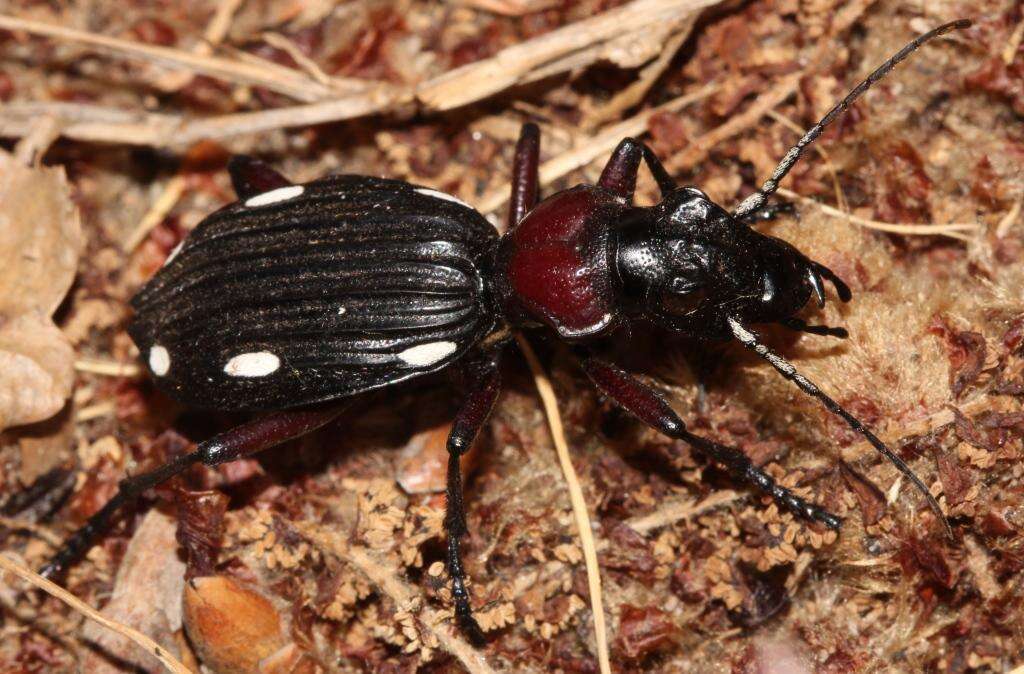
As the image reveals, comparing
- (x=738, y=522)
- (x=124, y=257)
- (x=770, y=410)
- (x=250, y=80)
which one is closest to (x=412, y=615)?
(x=738, y=522)

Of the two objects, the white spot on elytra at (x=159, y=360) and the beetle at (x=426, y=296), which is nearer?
the beetle at (x=426, y=296)

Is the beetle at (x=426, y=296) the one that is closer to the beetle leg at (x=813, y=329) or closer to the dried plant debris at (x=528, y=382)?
the beetle leg at (x=813, y=329)

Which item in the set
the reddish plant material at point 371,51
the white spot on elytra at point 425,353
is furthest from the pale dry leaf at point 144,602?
the reddish plant material at point 371,51

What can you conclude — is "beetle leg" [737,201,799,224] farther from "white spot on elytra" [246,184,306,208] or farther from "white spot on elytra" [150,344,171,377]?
"white spot on elytra" [150,344,171,377]

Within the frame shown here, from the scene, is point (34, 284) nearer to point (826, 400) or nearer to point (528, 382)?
point (528, 382)

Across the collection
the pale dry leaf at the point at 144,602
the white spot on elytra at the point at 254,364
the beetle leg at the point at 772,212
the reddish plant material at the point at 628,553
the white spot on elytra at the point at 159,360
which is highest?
the white spot on elytra at the point at 159,360

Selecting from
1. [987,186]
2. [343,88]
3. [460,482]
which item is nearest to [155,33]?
[343,88]

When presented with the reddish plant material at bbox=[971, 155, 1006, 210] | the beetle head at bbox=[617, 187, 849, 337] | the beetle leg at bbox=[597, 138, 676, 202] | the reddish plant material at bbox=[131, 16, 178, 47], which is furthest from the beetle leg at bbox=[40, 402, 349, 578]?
the reddish plant material at bbox=[971, 155, 1006, 210]
